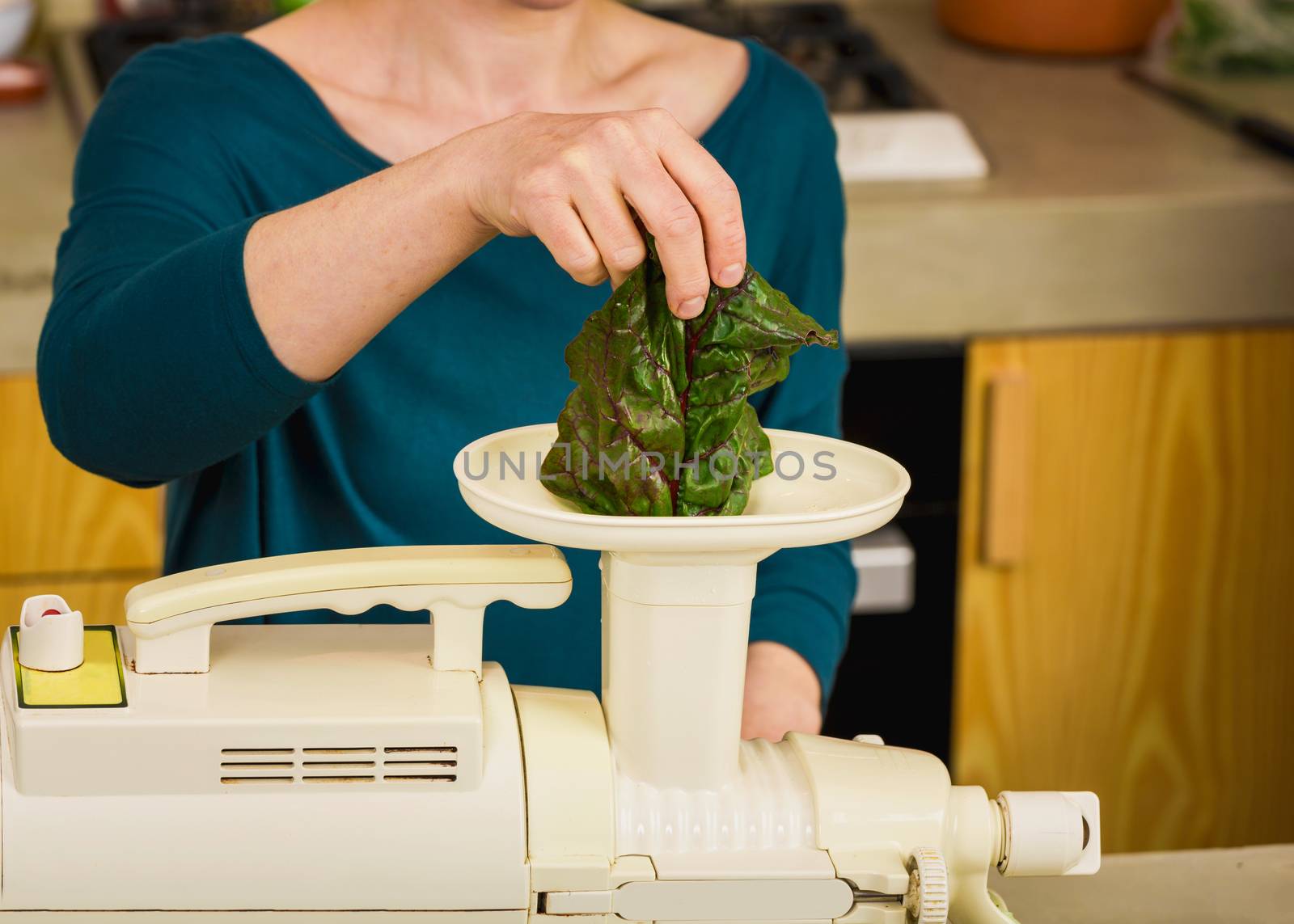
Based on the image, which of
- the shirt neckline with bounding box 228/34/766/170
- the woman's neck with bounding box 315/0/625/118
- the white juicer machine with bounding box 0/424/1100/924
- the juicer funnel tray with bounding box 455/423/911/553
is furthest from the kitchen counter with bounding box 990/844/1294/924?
the woman's neck with bounding box 315/0/625/118

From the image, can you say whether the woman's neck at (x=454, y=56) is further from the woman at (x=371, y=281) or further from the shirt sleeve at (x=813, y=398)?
the shirt sleeve at (x=813, y=398)

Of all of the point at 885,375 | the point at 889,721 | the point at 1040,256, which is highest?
the point at 1040,256

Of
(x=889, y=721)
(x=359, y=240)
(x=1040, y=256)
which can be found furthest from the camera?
(x=889, y=721)

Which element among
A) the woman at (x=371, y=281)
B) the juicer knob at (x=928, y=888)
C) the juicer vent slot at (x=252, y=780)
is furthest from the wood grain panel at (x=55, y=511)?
the juicer knob at (x=928, y=888)

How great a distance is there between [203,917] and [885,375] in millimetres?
1214

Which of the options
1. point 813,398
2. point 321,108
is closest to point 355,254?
point 321,108

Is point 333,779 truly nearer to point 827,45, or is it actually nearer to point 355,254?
point 355,254

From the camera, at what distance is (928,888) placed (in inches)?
28.3

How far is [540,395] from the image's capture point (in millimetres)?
1146

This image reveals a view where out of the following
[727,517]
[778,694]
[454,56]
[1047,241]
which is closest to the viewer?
[727,517]

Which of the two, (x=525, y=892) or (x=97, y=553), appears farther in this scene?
(x=97, y=553)

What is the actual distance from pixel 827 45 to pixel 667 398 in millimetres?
1530

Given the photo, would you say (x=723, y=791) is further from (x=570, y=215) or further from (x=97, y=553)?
(x=97, y=553)

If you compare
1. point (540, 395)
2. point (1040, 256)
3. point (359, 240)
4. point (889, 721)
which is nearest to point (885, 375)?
point (1040, 256)
